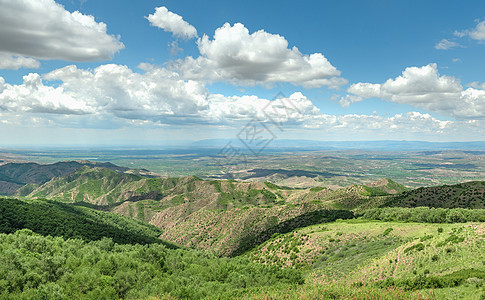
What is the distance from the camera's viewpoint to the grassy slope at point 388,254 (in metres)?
29.1

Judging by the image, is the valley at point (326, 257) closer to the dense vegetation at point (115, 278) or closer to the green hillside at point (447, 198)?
the dense vegetation at point (115, 278)

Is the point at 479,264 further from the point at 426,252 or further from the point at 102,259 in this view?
the point at 102,259

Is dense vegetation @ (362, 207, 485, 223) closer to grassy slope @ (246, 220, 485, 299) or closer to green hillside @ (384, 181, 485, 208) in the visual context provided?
grassy slope @ (246, 220, 485, 299)

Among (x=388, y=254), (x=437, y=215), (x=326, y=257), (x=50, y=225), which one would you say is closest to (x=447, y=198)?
(x=437, y=215)

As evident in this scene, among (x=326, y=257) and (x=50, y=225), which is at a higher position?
(x=326, y=257)

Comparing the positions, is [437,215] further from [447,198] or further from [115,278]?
[115,278]

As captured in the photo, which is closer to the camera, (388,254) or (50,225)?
(388,254)

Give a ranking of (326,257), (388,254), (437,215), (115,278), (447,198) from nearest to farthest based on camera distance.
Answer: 1. (388,254)
2. (115,278)
3. (326,257)
4. (437,215)
5. (447,198)

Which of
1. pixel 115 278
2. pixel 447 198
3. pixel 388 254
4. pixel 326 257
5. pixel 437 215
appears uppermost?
pixel 388 254

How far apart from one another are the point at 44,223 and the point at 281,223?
4273 inches

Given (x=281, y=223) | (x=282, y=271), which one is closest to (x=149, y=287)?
(x=282, y=271)

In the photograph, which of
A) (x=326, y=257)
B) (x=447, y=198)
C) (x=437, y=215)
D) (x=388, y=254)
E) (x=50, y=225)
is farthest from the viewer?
(x=50, y=225)

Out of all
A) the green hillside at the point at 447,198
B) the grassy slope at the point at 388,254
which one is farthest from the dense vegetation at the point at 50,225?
the green hillside at the point at 447,198

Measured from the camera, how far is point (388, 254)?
39031 mm
